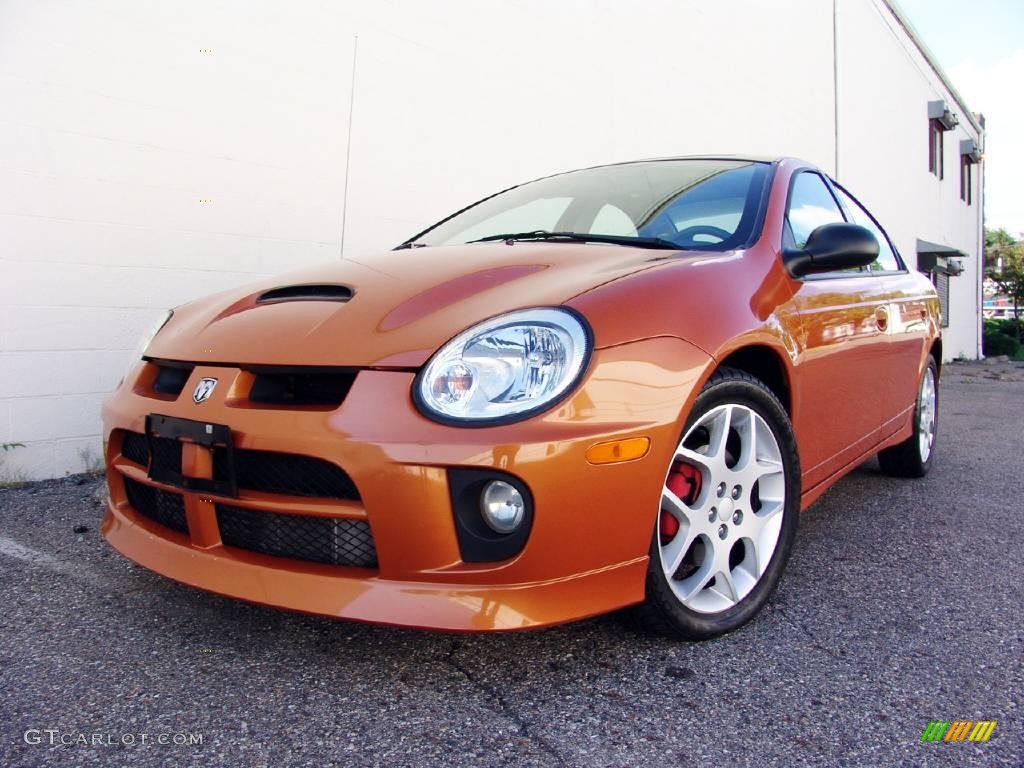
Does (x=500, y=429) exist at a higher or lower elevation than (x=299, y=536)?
higher

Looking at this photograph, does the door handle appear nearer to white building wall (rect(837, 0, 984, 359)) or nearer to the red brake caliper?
the red brake caliper

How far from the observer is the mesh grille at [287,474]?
62.1 inches

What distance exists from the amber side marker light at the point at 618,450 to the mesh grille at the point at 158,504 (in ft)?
3.12

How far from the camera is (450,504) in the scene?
1505mm

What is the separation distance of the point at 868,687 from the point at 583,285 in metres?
1.05

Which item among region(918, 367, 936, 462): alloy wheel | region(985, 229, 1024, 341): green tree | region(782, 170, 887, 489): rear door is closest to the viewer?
region(782, 170, 887, 489): rear door

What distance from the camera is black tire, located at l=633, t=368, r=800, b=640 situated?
1.74 meters

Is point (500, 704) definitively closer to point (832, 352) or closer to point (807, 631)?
point (807, 631)

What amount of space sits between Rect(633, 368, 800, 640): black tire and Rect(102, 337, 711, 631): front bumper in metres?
0.08

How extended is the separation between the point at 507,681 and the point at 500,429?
0.56 meters

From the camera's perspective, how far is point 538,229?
2615 mm

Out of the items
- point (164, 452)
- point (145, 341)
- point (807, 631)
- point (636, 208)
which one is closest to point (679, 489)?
point (807, 631)

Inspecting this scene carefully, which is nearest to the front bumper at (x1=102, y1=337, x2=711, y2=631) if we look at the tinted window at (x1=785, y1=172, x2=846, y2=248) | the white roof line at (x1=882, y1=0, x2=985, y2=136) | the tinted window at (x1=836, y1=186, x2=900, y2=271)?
the tinted window at (x1=785, y1=172, x2=846, y2=248)

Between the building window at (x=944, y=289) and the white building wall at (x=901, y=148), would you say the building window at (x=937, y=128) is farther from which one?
the building window at (x=944, y=289)
